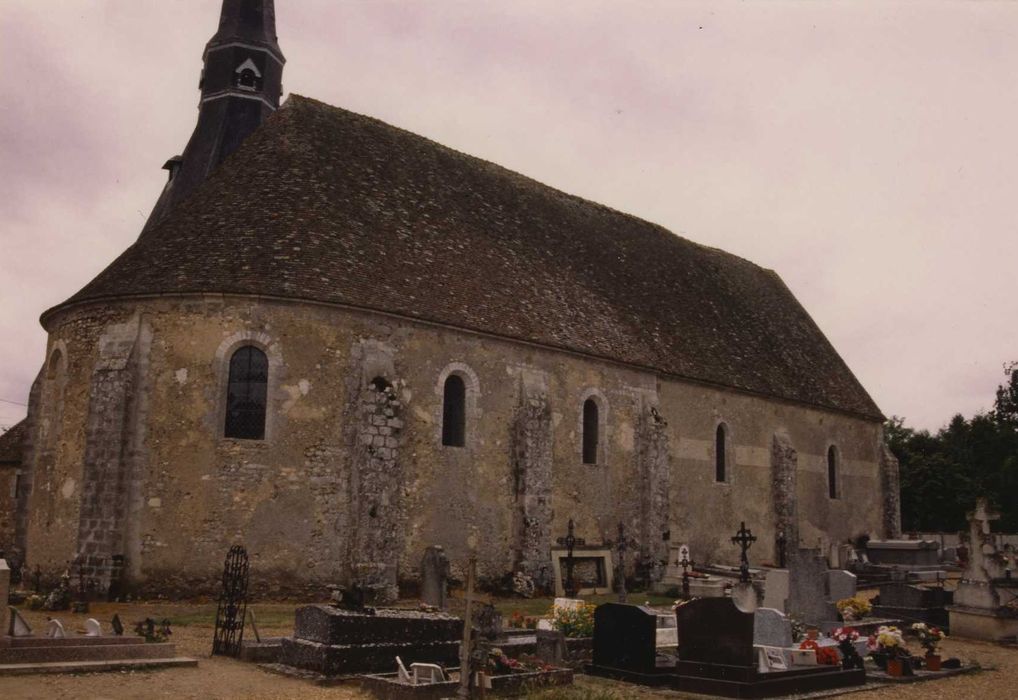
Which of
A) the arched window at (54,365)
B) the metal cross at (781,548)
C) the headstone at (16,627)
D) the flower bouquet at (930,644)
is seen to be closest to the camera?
the headstone at (16,627)

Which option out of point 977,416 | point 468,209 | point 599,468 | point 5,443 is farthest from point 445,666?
point 977,416

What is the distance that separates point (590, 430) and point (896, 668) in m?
11.2

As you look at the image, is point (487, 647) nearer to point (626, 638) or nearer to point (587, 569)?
point (626, 638)

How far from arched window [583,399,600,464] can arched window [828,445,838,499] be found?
11806 millimetres

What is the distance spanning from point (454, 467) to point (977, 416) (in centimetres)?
5904

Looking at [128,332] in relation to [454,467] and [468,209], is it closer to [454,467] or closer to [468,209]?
[454,467]

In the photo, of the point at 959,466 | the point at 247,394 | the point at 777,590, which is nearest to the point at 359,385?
the point at 247,394

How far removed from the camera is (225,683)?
32.8 feet

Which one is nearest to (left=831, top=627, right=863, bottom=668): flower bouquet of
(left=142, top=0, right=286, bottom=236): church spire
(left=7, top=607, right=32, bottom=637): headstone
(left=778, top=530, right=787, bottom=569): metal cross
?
(left=7, top=607, right=32, bottom=637): headstone

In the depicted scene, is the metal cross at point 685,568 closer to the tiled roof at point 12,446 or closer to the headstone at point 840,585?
the headstone at point 840,585

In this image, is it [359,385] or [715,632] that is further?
[359,385]

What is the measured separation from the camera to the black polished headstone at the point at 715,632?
10977 millimetres

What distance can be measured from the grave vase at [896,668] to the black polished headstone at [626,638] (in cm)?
371

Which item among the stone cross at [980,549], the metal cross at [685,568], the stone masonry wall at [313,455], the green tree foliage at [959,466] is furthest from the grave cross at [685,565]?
the green tree foliage at [959,466]
